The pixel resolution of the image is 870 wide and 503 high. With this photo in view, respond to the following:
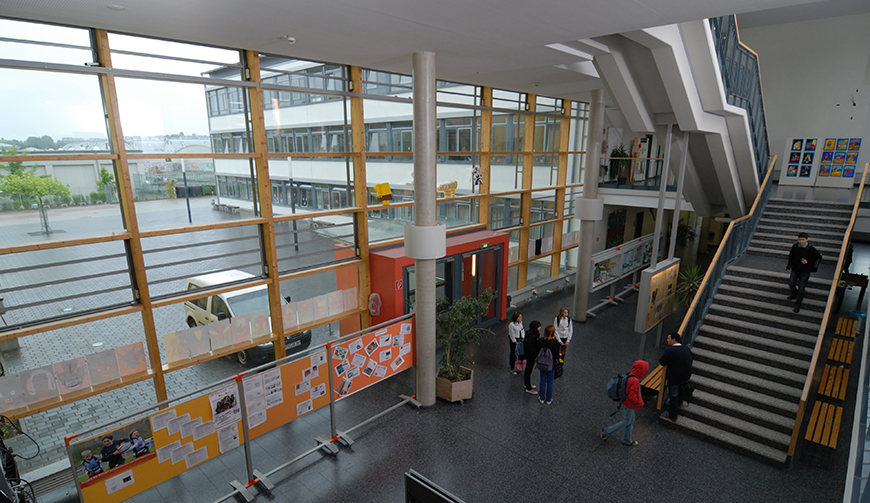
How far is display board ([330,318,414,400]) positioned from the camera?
6.04 metres

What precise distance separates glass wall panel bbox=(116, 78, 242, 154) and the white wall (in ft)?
55.4

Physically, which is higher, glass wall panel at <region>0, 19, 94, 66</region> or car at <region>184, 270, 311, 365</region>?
glass wall panel at <region>0, 19, 94, 66</region>

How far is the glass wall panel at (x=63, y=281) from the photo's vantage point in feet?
16.4

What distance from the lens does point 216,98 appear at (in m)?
6.30

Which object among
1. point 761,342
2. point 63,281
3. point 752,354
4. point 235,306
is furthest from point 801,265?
point 63,281

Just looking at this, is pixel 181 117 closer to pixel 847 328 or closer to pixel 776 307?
pixel 776 307

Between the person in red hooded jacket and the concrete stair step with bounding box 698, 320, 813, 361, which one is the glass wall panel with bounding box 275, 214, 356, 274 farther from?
the concrete stair step with bounding box 698, 320, 813, 361

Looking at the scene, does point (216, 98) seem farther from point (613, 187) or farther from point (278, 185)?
point (613, 187)

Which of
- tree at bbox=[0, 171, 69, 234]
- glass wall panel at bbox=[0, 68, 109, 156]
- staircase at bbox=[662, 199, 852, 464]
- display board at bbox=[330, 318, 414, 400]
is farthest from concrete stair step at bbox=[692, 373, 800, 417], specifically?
tree at bbox=[0, 171, 69, 234]

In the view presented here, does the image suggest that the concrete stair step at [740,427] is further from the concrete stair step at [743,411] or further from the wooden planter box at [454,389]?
the wooden planter box at [454,389]

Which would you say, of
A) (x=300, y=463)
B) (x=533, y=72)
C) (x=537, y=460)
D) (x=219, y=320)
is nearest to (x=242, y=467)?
(x=300, y=463)

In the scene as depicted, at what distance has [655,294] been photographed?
840 cm

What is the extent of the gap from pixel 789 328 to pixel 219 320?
29.8ft

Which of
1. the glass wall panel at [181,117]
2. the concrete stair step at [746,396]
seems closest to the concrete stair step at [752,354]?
the concrete stair step at [746,396]
